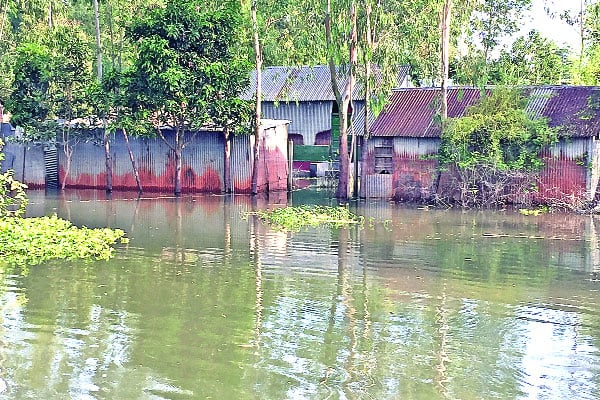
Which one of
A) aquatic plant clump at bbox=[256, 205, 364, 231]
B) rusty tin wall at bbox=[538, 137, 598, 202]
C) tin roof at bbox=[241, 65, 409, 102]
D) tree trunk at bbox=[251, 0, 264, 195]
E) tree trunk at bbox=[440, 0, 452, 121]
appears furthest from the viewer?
tin roof at bbox=[241, 65, 409, 102]

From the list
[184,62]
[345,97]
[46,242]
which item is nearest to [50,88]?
[184,62]

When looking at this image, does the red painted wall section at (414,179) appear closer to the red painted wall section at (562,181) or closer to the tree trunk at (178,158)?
the red painted wall section at (562,181)

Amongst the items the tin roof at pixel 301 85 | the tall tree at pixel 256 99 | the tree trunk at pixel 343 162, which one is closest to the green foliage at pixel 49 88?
the tall tree at pixel 256 99

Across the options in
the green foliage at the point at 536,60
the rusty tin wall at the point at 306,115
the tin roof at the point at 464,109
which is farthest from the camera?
the rusty tin wall at the point at 306,115

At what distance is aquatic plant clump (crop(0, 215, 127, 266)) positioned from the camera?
16.3 meters

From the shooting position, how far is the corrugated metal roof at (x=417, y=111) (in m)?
28.8

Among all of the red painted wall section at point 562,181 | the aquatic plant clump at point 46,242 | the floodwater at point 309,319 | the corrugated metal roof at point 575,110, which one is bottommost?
the floodwater at point 309,319

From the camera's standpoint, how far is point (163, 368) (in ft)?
31.0

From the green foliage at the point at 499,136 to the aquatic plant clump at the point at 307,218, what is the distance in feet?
15.9

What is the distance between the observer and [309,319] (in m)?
11.8

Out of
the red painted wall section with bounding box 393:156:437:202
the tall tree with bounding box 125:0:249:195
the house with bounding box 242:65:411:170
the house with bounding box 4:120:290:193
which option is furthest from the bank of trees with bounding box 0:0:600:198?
the house with bounding box 242:65:411:170

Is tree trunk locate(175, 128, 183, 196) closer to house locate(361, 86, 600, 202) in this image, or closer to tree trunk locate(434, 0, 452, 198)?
house locate(361, 86, 600, 202)

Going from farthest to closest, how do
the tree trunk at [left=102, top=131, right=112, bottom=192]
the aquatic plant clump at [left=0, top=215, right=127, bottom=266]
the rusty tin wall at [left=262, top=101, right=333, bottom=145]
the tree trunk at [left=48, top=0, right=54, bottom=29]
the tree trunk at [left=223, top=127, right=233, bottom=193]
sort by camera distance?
the tree trunk at [left=48, top=0, right=54, bottom=29]
the rusty tin wall at [left=262, top=101, right=333, bottom=145]
the tree trunk at [left=102, top=131, right=112, bottom=192]
the tree trunk at [left=223, top=127, right=233, bottom=193]
the aquatic plant clump at [left=0, top=215, right=127, bottom=266]

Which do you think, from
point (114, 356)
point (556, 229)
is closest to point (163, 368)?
point (114, 356)
